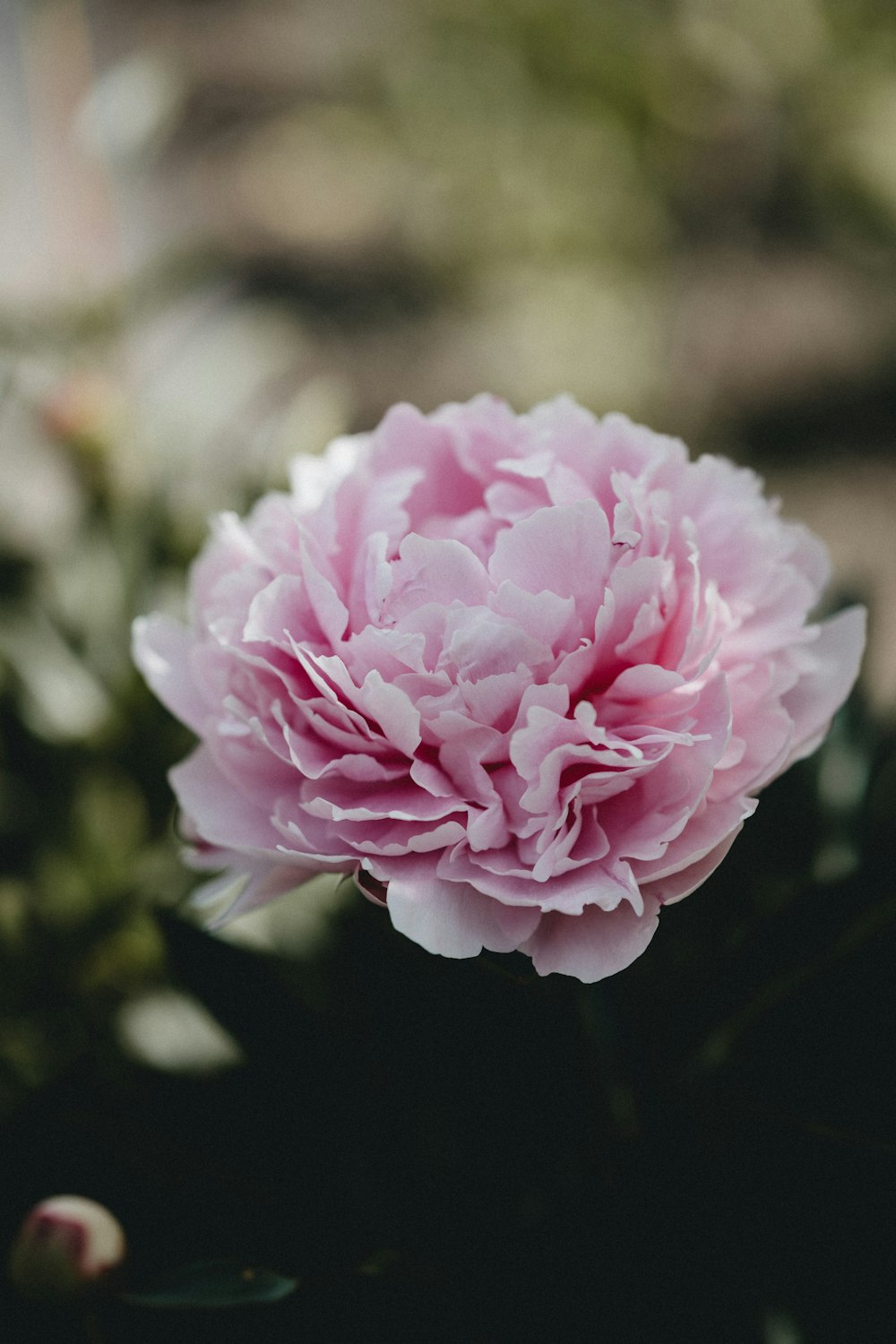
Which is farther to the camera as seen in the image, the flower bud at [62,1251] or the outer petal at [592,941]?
the flower bud at [62,1251]

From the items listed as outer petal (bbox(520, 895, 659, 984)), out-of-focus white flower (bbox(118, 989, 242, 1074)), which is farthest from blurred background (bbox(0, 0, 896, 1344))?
outer petal (bbox(520, 895, 659, 984))

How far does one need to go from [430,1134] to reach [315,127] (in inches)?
64.2

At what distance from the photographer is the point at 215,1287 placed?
1.38 feet

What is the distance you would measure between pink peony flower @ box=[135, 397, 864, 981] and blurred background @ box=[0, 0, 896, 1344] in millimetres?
143

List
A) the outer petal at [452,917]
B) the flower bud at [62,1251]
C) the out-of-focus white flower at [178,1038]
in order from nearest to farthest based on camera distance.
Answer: the outer petal at [452,917]
the flower bud at [62,1251]
the out-of-focus white flower at [178,1038]

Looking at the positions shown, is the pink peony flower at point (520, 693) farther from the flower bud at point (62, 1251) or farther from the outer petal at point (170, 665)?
the flower bud at point (62, 1251)

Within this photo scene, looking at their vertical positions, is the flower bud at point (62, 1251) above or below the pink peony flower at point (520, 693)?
below

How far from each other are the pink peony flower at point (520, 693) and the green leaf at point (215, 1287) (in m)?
0.14

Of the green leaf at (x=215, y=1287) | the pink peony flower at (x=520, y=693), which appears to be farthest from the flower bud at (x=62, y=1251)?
the pink peony flower at (x=520, y=693)

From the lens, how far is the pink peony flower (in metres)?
0.34

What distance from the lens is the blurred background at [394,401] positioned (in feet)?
1.65

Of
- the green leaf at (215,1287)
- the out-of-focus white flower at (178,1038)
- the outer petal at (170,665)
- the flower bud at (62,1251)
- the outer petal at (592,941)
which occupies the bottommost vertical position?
the out-of-focus white flower at (178,1038)

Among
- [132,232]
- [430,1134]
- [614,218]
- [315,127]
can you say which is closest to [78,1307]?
[430,1134]

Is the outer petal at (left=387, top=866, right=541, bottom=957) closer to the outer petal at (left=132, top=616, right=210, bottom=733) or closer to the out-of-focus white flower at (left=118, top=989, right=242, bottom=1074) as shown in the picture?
the outer petal at (left=132, top=616, right=210, bottom=733)
